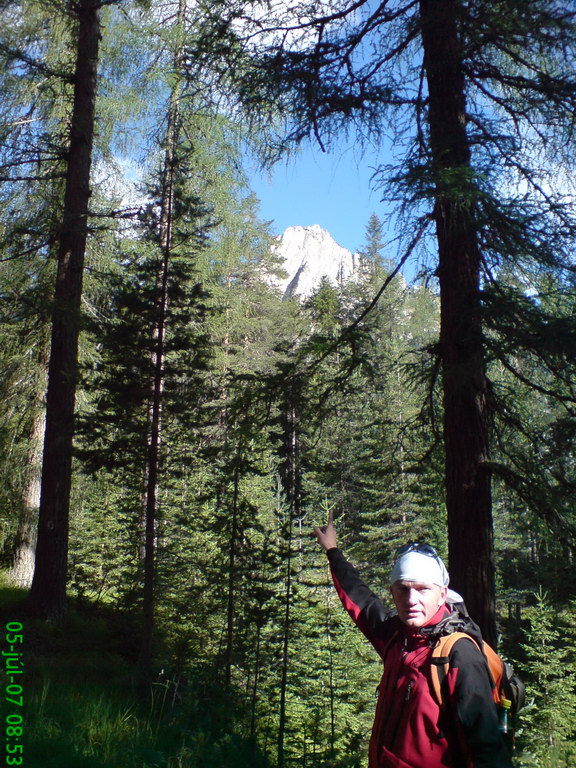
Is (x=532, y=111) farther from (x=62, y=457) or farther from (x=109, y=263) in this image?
(x=109, y=263)

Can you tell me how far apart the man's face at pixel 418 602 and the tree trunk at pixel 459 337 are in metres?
2.60

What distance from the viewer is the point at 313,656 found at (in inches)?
448

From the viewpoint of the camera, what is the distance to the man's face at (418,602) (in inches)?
91.8

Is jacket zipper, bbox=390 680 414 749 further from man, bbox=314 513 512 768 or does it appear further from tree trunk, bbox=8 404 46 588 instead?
tree trunk, bbox=8 404 46 588

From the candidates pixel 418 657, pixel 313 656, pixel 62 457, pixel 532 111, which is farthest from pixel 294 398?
pixel 313 656

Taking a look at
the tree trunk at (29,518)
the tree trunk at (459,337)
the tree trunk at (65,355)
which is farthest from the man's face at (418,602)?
the tree trunk at (29,518)

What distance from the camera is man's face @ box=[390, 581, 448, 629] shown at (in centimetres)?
233

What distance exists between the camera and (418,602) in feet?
7.68

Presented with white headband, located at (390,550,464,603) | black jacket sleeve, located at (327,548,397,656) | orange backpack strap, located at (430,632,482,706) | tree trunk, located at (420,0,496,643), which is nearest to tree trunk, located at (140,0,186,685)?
tree trunk, located at (420,0,496,643)

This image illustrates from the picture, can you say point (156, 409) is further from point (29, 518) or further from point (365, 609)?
point (29, 518)

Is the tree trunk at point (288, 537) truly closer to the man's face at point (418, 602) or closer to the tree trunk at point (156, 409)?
the tree trunk at point (156, 409)

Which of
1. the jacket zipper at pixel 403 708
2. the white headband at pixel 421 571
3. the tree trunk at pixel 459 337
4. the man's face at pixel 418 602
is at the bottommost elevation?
the jacket zipper at pixel 403 708
